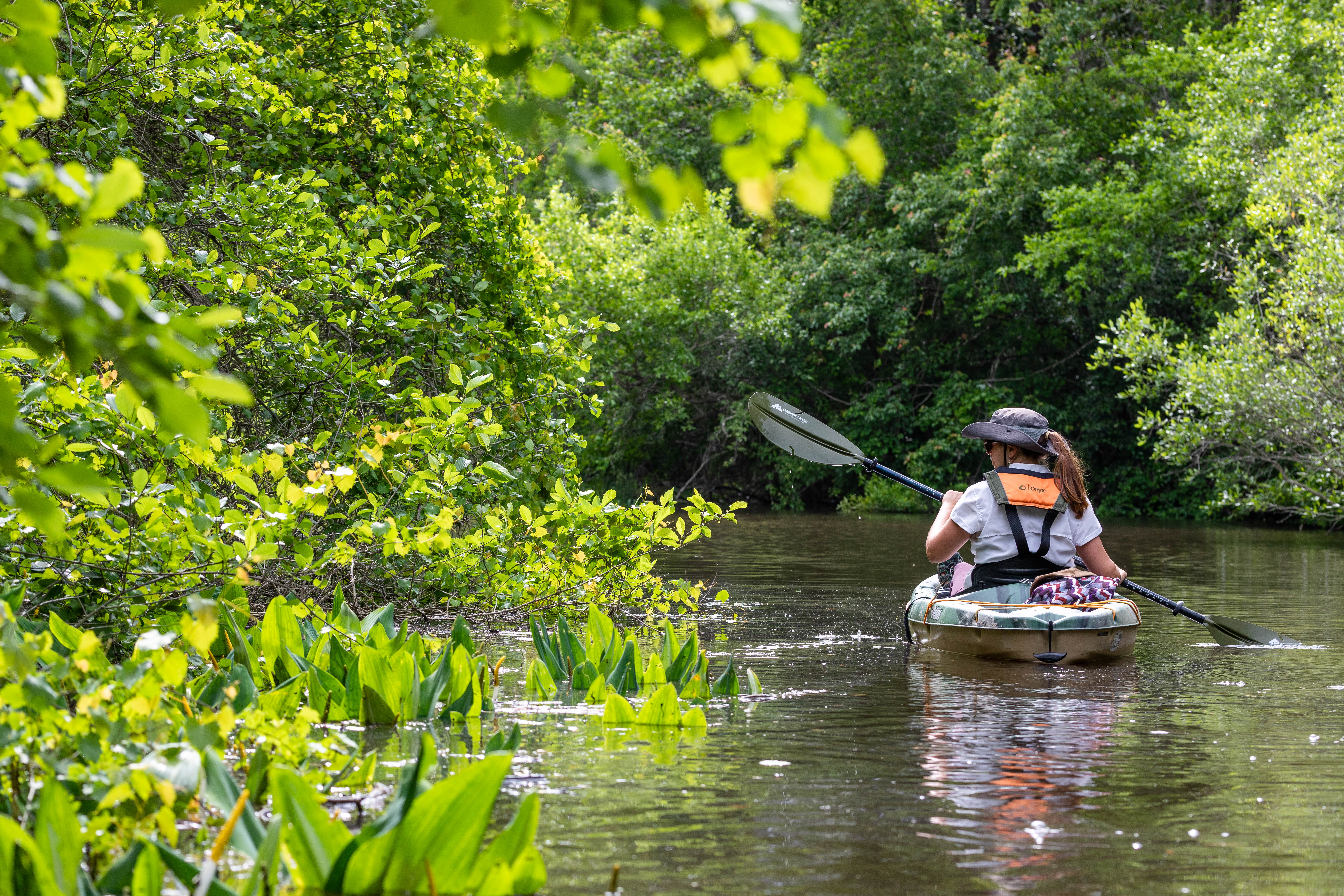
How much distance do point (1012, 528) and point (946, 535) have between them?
0.41 meters

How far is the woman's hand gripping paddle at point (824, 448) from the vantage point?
9.52 metres

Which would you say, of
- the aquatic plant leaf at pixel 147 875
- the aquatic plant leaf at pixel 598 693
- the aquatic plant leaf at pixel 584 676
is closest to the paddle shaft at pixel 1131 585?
the aquatic plant leaf at pixel 584 676

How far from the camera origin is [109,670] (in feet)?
12.9

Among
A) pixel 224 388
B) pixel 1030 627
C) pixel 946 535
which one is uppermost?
pixel 224 388

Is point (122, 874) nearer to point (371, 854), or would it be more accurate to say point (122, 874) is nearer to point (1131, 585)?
point (371, 854)

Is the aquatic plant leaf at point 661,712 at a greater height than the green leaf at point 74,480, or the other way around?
the green leaf at point 74,480

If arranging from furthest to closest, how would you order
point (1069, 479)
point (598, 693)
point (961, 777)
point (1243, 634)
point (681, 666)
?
point (1243, 634), point (1069, 479), point (681, 666), point (598, 693), point (961, 777)

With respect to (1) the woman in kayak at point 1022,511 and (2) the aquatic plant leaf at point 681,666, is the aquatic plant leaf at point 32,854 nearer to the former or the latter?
(2) the aquatic plant leaf at point 681,666

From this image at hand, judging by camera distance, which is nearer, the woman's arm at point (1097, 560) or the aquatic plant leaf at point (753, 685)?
the aquatic plant leaf at point (753, 685)

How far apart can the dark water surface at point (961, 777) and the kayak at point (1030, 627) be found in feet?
0.33

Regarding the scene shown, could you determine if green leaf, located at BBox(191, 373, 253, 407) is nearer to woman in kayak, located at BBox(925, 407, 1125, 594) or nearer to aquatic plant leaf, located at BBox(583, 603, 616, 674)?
aquatic plant leaf, located at BBox(583, 603, 616, 674)

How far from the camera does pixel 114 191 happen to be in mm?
2471

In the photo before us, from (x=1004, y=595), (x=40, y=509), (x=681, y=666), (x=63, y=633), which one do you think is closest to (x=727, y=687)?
(x=681, y=666)

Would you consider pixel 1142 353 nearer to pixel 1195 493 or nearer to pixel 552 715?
pixel 1195 493
